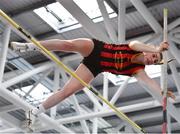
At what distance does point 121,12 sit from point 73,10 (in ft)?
4.30

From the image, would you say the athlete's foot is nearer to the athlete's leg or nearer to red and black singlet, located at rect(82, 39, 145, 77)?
the athlete's leg

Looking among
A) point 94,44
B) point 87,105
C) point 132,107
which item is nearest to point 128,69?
point 94,44

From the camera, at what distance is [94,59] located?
789 centimetres

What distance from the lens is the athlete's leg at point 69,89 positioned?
7.80 metres

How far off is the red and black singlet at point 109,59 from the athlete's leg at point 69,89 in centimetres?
10

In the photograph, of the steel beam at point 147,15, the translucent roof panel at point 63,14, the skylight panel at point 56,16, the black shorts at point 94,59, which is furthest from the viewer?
the skylight panel at point 56,16

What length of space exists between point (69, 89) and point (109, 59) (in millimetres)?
830

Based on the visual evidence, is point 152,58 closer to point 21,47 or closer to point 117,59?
point 117,59

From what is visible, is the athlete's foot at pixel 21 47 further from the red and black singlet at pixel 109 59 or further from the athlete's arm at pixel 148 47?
the athlete's arm at pixel 148 47

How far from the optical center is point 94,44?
7.88 metres

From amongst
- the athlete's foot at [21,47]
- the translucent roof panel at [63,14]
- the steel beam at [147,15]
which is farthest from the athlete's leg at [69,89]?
the translucent roof panel at [63,14]

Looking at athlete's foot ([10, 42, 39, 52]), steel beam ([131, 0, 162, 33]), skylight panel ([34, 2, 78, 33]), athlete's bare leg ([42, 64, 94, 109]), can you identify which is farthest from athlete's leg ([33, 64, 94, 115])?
skylight panel ([34, 2, 78, 33])

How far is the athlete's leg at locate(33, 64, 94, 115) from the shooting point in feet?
25.6

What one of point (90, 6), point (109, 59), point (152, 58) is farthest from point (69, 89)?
point (90, 6)
